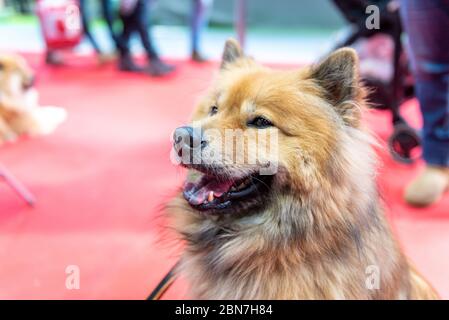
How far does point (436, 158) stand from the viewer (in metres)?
2.51

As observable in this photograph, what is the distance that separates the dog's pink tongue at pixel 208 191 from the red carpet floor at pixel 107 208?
37 centimetres

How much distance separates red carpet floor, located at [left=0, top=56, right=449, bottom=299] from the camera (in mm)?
1979

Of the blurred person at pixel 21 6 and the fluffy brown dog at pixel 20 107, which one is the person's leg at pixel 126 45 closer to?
the fluffy brown dog at pixel 20 107

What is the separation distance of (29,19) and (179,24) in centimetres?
316

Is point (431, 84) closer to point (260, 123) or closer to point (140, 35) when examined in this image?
point (260, 123)

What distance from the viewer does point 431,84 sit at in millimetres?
2355

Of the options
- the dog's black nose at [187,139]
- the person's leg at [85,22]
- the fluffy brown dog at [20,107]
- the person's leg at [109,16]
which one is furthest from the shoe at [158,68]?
the dog's black nose at [187,139]

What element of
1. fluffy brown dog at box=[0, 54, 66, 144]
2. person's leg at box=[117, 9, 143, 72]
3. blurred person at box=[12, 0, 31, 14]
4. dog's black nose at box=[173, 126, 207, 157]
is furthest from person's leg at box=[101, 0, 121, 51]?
blurred person at box=[12, 0, 31, 14]

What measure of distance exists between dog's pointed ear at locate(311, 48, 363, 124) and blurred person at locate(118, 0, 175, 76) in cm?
380

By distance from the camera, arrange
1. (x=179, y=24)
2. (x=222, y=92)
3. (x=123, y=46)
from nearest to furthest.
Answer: (x=222, y=92), (x=123, y=46), (x=179, y=24)

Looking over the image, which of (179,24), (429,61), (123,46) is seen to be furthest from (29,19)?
(429,61)

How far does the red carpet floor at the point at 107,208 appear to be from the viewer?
1979mm

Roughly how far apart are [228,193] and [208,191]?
0.08 m
